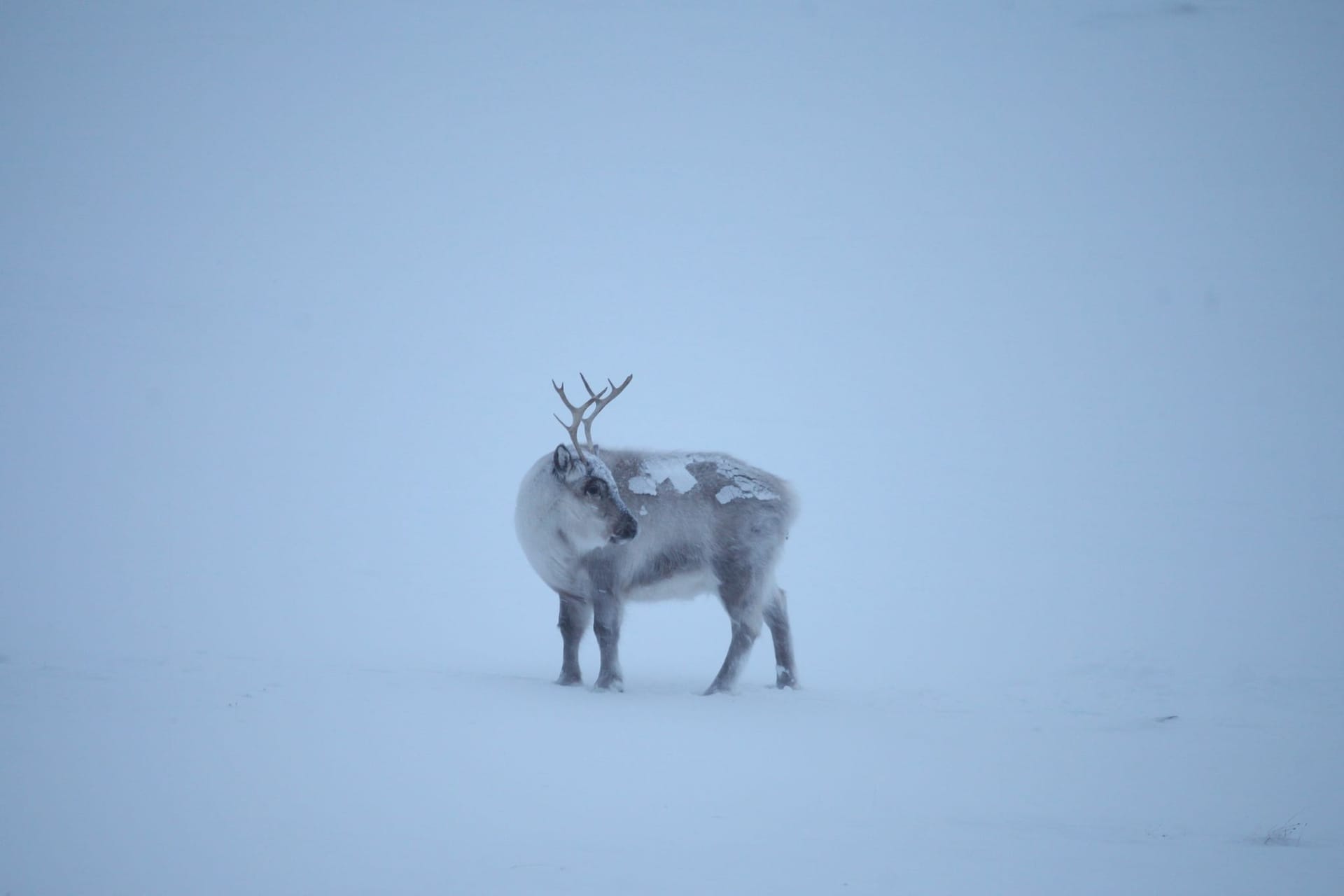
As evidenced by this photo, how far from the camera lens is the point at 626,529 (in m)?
8.77

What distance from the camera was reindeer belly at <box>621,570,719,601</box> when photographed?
9.16 meters

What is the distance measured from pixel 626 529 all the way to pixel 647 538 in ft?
1.42

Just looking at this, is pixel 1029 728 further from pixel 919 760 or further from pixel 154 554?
pixel 154 554

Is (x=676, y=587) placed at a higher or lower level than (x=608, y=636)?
higher

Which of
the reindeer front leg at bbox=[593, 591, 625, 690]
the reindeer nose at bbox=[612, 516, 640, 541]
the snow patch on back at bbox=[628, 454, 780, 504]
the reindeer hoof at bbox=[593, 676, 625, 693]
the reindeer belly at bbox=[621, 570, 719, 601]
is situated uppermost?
the snow patch on back at bbox=[628, 454, 780, 504]

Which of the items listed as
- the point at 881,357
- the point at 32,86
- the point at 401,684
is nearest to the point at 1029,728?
A: the point at 401,684

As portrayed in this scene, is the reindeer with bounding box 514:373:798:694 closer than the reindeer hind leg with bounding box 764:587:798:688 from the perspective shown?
Yes

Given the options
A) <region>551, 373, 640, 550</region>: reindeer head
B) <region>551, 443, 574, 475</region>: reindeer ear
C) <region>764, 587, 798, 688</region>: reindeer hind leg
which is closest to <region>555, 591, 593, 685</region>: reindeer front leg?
<region>551, 373, 640, 550</region>: reindeer head

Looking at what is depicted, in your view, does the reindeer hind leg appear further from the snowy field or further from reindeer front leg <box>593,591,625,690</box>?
reindeer front leg <box>593,591,625,690</box>

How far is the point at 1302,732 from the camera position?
8.44 meters

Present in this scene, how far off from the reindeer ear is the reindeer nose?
70 centimetres

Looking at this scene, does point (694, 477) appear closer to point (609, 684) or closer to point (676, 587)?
point (676, 587)

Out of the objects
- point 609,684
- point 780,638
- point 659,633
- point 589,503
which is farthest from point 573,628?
point 659,633

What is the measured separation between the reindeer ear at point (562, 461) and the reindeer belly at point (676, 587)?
1.20 m
